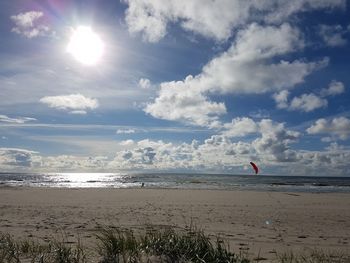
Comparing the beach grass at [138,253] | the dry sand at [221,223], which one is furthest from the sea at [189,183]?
the beach grass at [138,253]

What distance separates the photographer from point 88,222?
1338cm

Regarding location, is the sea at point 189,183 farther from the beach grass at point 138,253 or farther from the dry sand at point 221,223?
the beach grass at point 138,253

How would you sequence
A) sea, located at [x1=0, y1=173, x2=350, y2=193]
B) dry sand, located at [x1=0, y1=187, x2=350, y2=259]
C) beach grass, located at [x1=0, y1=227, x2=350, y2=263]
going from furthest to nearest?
sea, located at [x1=0, y1=173, x2=350, y2=193]
dry sand, located at [x1=0, y1=187, x2=350, y2=259]
beach grass, located at [x1=0, y1=227, x2=350, y2=263]

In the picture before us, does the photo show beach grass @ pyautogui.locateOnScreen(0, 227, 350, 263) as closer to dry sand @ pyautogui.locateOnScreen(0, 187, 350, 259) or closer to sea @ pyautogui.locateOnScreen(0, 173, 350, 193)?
dry sand @ pyautogui.locateOnScreen(0, 187, 350, 259)

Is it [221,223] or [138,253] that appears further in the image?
[221,223]

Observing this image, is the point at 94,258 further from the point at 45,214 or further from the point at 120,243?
the point at 45,214

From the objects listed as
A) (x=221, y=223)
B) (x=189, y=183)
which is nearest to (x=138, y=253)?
(x=221, y=223)

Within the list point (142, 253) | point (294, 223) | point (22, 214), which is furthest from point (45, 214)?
point (142, 253)

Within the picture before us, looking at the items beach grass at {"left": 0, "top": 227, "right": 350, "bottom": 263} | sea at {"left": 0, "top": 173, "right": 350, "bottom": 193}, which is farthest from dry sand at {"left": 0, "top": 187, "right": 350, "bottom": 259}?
sea at {"left": 0, "top": 173, "right": 350, "bottom": 193}

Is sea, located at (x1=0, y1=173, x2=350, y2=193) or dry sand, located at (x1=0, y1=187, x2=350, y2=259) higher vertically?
sea, located at (x1=0, y1=173, x2=350, y2=193)

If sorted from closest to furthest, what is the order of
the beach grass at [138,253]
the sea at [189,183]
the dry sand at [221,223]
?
the beach grass at [138,253] < the dry sand at [221,223] < the sea at [189,183]

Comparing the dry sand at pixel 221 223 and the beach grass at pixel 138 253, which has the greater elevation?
the beach grass at pixel 138 253

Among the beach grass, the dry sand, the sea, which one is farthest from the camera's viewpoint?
the sea

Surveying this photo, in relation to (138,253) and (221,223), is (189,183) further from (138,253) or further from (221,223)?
(138,253)
